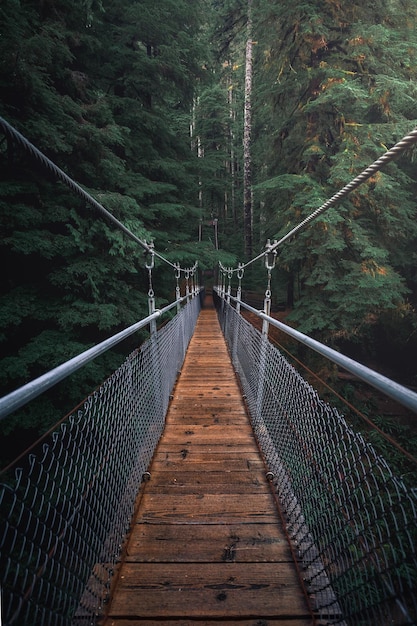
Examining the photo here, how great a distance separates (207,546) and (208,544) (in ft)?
0.04

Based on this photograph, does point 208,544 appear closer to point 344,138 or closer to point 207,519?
point 207,519

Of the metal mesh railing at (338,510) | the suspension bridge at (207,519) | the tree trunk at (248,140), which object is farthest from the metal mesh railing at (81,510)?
the tree trunk at (248,140)

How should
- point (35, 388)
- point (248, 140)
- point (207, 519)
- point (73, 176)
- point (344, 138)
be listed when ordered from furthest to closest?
point (248, 140)
point (344, 138)
point (73, 176)
point (207, 519)
point (35, 388)

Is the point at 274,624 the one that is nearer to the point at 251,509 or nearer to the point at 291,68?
the point at 251,509

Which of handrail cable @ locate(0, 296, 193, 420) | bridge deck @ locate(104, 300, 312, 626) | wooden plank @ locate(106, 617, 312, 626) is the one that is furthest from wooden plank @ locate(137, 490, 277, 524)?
handrail cable @ locate(0, 296, 193, 420)

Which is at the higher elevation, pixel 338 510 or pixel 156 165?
pixel 156 165

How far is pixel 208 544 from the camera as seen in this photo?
4.49ft

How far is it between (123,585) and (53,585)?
0.38 metres

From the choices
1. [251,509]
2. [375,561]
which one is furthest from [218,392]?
[375,561]

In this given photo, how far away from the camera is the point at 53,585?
92 cm

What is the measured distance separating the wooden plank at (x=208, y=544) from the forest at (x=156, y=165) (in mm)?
3459

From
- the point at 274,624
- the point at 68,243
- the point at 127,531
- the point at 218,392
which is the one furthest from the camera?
the point at 68,243

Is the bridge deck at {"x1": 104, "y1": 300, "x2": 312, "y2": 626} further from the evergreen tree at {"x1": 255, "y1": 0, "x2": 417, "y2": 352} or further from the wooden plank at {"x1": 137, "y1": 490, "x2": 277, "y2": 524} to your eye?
the evergreen tree at {"x1": 255, "y1": 0, "x2": 417, "y2": 352}

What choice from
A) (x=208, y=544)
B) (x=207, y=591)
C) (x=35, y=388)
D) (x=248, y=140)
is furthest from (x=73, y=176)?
(x=248, y=140)
